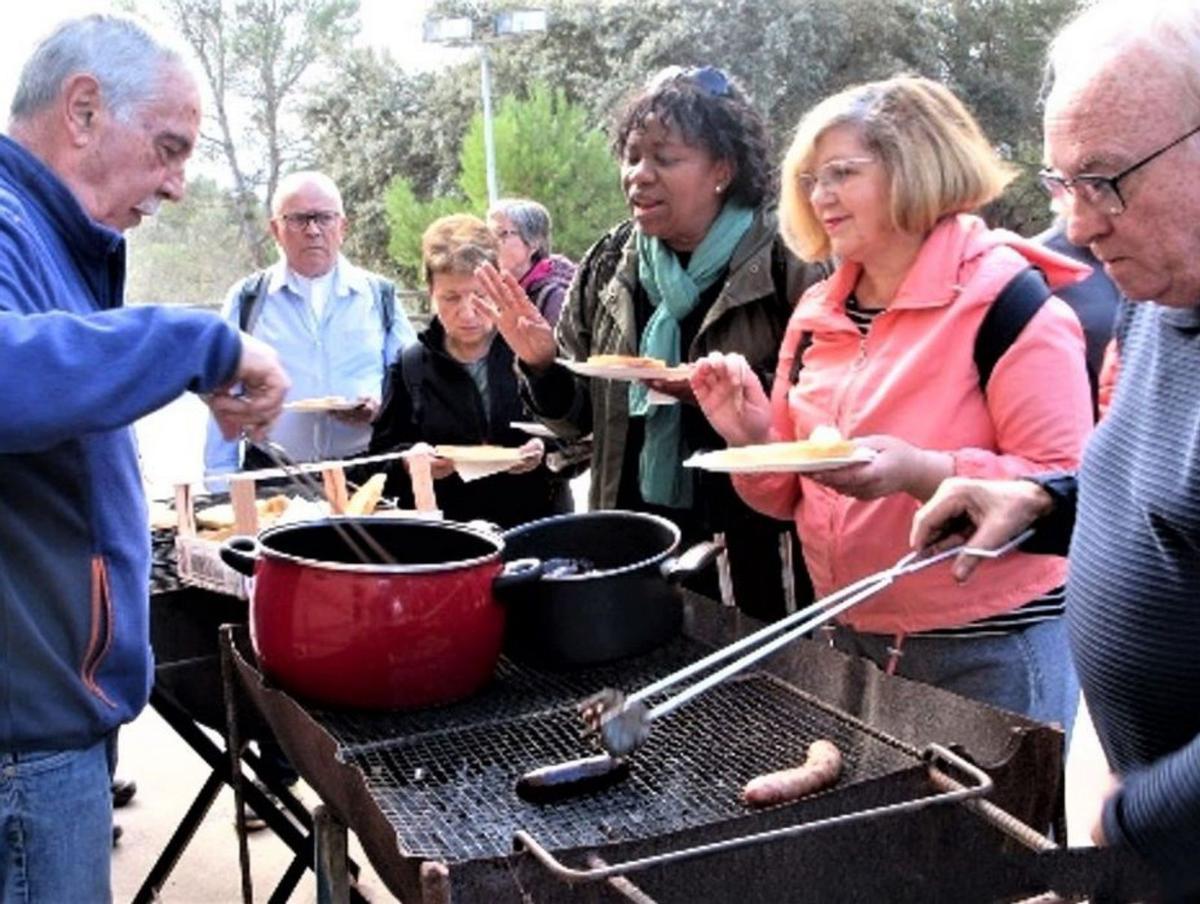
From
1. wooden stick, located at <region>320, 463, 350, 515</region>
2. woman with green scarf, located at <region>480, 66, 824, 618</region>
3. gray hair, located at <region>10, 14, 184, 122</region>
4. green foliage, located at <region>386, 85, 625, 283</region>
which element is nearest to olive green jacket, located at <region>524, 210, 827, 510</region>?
woman with green scarf, located at <region>480, 66, 824, 618</region>

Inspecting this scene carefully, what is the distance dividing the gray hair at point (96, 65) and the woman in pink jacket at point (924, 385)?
1.04 meters

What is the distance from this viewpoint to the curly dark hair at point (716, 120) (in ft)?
9.30

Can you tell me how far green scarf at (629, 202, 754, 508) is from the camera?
2.83 m

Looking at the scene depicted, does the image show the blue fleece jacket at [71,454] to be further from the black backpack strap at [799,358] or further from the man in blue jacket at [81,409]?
the black backpack strap at [799,358]

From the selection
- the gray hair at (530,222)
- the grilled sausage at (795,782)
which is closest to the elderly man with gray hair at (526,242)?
the gray hair at (530,222)

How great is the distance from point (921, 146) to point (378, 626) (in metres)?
1.18

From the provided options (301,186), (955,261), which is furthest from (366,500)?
(301,186)

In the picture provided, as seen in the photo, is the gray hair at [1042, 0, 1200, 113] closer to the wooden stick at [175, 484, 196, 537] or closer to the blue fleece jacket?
the blue fleece jacket

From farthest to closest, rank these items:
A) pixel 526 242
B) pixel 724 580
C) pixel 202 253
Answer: pixel 202 253 → pixel 526 242 → pixel 724 580

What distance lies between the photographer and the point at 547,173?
688 inches

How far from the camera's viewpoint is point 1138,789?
1368 millimetres

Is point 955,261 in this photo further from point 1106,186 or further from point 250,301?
point 250,301

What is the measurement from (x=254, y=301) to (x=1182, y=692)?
3.70 meters

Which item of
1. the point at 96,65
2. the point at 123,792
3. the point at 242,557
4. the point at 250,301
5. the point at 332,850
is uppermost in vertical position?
the point at 96,65
